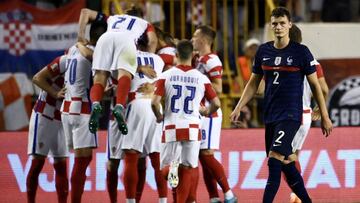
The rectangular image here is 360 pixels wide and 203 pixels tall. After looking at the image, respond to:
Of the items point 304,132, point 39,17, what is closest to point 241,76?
point 39,17

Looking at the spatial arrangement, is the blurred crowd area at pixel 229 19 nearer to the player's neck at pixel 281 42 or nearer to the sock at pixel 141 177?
the sock at pixel 141 177

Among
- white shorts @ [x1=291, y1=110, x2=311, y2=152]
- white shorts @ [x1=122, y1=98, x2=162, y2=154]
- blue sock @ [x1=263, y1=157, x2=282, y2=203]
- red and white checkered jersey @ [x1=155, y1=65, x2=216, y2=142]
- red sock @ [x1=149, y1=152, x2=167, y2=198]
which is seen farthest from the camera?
red sock @ [x1=149, y1=152, x2=167, y2=198]

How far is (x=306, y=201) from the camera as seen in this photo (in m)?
13.4

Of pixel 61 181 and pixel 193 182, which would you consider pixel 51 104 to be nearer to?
pixel 61 181

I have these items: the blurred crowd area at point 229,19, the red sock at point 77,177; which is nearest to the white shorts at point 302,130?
the red sock at point 77,177

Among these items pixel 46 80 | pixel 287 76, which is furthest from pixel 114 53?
pixel 287 76

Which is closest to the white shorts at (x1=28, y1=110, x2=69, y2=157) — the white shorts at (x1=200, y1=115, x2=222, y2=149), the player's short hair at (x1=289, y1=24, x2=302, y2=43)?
the white shorts at (x1=200, y1=115, x2=222, y2=149)

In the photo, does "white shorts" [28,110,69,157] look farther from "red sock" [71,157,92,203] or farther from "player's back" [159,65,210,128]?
"player's back" [159,65,210,128]

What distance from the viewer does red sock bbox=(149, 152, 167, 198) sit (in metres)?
15.0

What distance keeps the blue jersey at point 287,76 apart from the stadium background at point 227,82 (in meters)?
3.30

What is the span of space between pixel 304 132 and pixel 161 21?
5286mm

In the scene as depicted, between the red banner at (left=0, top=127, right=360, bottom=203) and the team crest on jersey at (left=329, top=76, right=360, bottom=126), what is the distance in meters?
2.18

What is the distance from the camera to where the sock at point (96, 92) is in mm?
13758

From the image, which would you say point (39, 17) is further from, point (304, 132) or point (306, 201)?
point (306, 201)
